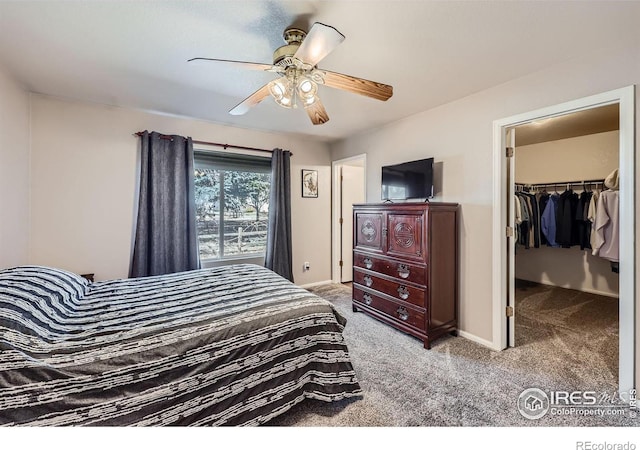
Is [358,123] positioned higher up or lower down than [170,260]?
higher up

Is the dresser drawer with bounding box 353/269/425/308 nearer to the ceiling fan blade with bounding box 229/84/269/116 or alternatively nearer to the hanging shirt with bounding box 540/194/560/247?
the ceiling fan blade with bounding box 229/84/269/116

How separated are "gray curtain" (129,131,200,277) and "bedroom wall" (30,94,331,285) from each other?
0.17 meters

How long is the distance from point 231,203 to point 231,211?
0.11 metres

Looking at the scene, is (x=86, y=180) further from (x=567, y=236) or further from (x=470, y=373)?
(x=567, y=236)

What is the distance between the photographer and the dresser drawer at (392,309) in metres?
2.58

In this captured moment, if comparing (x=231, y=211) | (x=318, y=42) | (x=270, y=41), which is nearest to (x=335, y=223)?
(x=231, y=211)

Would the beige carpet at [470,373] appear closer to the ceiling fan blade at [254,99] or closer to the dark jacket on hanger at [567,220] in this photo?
the dark jacket on hanger at [567,220]

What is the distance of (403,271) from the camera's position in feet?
8.98

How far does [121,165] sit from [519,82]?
399cm

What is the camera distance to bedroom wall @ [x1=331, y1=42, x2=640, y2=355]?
1887 mm

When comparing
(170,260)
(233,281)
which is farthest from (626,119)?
(170,260)

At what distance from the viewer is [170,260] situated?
10.3 feet

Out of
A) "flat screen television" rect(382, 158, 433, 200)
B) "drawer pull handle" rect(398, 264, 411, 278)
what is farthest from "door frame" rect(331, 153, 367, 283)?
"drawer pull handle" rect(398, 264, 411, 278)

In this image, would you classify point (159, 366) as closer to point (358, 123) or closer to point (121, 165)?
point (121, 165)
